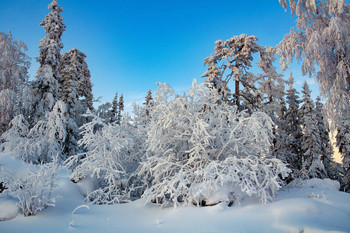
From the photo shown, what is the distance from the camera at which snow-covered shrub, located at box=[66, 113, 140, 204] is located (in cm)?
628

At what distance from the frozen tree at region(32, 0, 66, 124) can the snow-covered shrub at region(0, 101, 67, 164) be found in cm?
122

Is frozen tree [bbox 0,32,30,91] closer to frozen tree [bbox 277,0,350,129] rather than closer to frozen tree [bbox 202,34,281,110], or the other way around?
frozen tree [bbox 202,34,281,110]

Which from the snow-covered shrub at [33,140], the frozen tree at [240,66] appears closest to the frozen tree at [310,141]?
the frozen tree at [240,66]

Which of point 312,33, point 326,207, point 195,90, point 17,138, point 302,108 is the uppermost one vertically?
point 312,33

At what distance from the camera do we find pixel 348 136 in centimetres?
1600

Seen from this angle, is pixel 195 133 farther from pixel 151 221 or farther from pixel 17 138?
pixel 17 138

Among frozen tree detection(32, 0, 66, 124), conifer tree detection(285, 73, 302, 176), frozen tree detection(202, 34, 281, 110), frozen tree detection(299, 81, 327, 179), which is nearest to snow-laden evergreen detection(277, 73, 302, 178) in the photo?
conifer tree detection(285, 73, 302, 176)

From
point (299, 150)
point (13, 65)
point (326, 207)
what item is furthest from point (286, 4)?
point (13, 65)

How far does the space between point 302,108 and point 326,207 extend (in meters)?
17.5

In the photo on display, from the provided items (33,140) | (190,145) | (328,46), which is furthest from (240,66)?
(33,140)

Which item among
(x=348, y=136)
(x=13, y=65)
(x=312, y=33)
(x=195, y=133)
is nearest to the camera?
(x=195, y=133)

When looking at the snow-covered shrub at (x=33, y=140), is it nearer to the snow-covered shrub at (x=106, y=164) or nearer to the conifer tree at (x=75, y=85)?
the conifer tree at (x=75, y=85)

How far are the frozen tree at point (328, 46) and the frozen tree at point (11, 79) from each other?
Answer: 1666 cm

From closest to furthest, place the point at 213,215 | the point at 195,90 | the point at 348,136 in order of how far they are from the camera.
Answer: the point at 213,215 < the point at 195,90 < the point at 348,136
